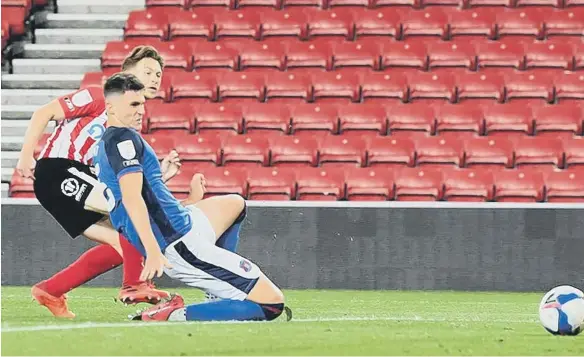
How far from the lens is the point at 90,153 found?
23.0ft

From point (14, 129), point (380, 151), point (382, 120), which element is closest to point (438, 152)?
point (380, 151)

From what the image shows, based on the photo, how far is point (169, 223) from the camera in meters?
5.79

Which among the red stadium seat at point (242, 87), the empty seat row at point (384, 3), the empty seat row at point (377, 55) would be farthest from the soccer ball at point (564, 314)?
the empty seat row at point (384, 3)

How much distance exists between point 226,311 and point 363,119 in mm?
6698

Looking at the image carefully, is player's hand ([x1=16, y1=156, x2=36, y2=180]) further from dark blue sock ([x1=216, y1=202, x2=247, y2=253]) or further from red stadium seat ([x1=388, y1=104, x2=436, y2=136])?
red stadium seat ([x1=388, y1=104, x2=436, y2=136])

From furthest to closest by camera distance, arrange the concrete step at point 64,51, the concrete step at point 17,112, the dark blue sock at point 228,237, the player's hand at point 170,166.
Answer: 1. the concrete step at point 64,51
2. the concrete step at point 17,112
3. the player's hand at point 170,166
4. the dark blue sock at point 228,237

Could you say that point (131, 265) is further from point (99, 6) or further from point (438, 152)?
point (99, 6)

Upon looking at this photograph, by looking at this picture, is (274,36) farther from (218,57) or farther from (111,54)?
(111,54)

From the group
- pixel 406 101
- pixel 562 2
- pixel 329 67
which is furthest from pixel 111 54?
pixel 562 2

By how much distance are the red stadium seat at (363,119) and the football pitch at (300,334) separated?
4588mm

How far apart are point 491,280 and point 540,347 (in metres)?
5.41

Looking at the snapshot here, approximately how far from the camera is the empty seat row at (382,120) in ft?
40.6

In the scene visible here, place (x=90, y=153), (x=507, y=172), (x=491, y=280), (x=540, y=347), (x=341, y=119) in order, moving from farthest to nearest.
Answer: (x=341, y=119) < (x=507, y=172) < (x=491, y=280) < (x=90, y=153) < (x=540, y=347)

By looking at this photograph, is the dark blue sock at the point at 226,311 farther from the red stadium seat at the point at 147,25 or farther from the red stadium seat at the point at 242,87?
the red stadium seat at the point at 147,25
